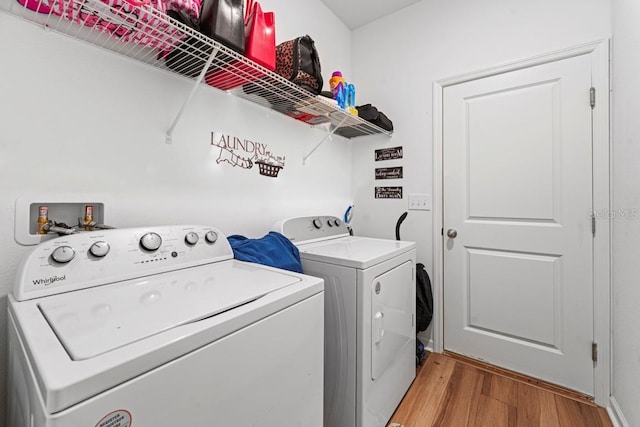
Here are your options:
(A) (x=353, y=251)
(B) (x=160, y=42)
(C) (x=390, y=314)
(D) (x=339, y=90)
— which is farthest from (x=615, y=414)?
(B) (x=160, y=42)

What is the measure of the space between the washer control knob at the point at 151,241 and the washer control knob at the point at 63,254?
7.3 inches

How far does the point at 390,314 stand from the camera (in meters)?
1.46

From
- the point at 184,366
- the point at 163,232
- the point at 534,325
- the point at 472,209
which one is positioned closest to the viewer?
the point at 184,366

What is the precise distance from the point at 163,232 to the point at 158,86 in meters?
0.65

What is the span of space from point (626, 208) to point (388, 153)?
1417mm

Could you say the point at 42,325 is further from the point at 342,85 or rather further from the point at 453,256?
the point at 453,256

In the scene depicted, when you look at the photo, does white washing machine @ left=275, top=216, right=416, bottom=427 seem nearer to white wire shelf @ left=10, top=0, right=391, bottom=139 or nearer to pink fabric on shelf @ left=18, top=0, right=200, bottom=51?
white wire shelf @ left=10, top=0, right=391, bottom=139

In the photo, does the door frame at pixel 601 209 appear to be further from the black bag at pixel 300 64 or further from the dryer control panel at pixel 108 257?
the dryer control panel at pixel 108 257

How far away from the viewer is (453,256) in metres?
2.12

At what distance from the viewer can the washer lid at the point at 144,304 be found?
56 cm

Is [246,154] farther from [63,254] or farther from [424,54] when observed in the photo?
[424,54]

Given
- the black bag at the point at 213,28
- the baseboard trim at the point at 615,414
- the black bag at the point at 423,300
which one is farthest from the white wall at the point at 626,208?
the black bag at the point at 213,28

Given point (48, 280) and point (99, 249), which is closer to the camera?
point (48, 280)

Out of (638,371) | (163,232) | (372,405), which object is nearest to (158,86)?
(163,232)
